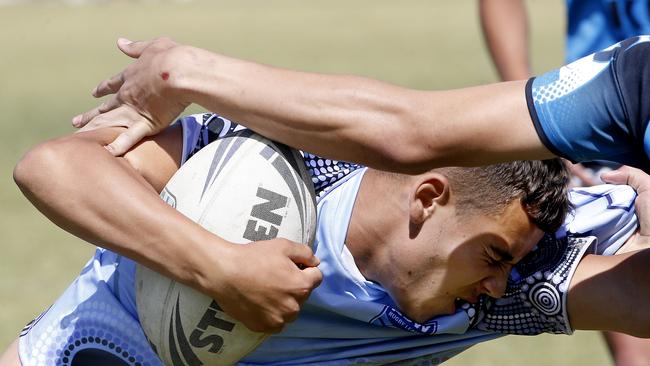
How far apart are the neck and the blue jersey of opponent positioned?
6.79 ft

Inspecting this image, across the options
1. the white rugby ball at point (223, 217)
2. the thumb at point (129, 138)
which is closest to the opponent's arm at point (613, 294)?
the white rugby ball at point (223, 217)

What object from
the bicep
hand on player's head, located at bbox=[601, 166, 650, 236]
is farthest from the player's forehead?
the bicep

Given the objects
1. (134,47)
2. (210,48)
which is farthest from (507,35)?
(210,48)

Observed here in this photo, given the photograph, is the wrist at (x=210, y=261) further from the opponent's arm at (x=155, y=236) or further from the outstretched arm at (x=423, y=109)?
the outstretched arm at (x=423, y=109)

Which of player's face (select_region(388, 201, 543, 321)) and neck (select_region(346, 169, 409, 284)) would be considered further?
neck (select_region(346, 169, 409, 284))

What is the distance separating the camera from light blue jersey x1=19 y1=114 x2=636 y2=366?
154 inches

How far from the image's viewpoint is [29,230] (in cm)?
978

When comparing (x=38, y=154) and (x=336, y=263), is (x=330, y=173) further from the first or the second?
(x=38, y=154)

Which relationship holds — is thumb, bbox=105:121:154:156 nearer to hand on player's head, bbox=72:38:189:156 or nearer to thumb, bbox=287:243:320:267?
hand on player's head, bbox=72:38:189:156

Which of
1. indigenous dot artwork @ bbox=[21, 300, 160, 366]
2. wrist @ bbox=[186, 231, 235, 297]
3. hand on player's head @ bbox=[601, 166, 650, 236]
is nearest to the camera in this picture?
wrist @ bbox=[186, 231, 235, 297]

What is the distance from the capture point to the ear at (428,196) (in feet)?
12.6

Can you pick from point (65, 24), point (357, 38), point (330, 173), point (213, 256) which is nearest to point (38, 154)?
point (213, 256)

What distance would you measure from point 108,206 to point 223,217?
34 cm

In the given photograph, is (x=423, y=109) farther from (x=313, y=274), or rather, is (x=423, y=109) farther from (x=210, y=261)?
(x=210, y=261)
